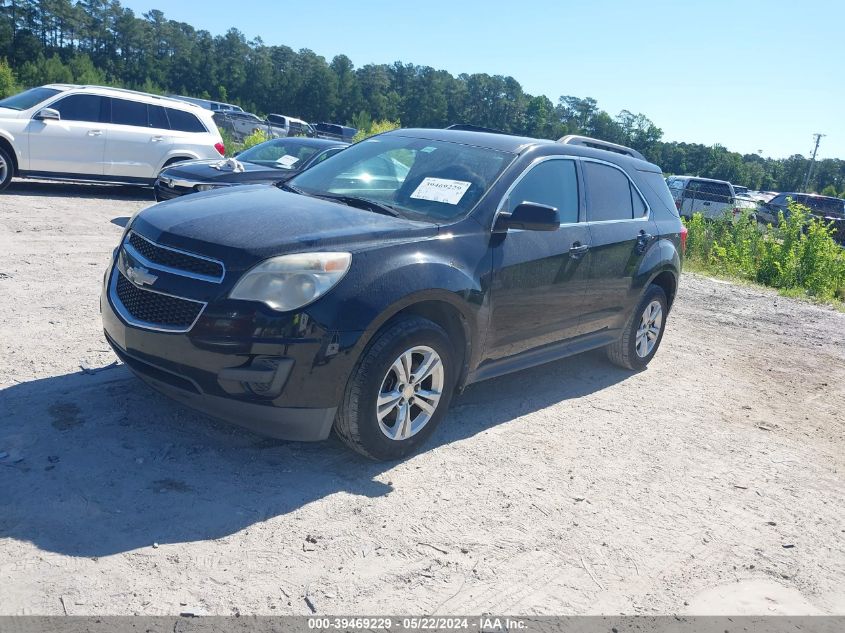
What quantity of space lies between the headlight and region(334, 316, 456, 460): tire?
0.42 m

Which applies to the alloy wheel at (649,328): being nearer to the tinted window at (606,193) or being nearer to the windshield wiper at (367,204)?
the tinted window at (606,193)

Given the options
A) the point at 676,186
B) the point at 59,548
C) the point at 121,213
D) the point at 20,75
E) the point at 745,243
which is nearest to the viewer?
the point at 59,548

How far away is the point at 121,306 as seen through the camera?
4055mm

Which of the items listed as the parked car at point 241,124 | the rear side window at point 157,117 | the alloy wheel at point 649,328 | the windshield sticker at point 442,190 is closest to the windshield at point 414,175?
the windshield sticker at point 442,190

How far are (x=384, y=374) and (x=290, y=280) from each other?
690mm

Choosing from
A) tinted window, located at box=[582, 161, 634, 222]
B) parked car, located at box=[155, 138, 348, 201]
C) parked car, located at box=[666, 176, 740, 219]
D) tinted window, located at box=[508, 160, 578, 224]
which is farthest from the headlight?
parked car, located at box=[666, 176, 740, 219]

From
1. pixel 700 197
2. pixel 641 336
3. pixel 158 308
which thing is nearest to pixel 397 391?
pixel 158 308

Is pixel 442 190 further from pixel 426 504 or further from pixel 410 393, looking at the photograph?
pixel 426 504

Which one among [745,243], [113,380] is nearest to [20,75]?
[745,243]

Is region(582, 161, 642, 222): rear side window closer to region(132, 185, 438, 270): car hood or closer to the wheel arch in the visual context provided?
region(132, 185, 438, 270): car hood

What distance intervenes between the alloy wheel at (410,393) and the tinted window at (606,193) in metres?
2.06

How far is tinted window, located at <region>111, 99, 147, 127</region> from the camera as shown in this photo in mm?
13273

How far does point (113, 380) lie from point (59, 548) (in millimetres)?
1914

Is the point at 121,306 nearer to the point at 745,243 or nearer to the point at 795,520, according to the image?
the point at 795,520
